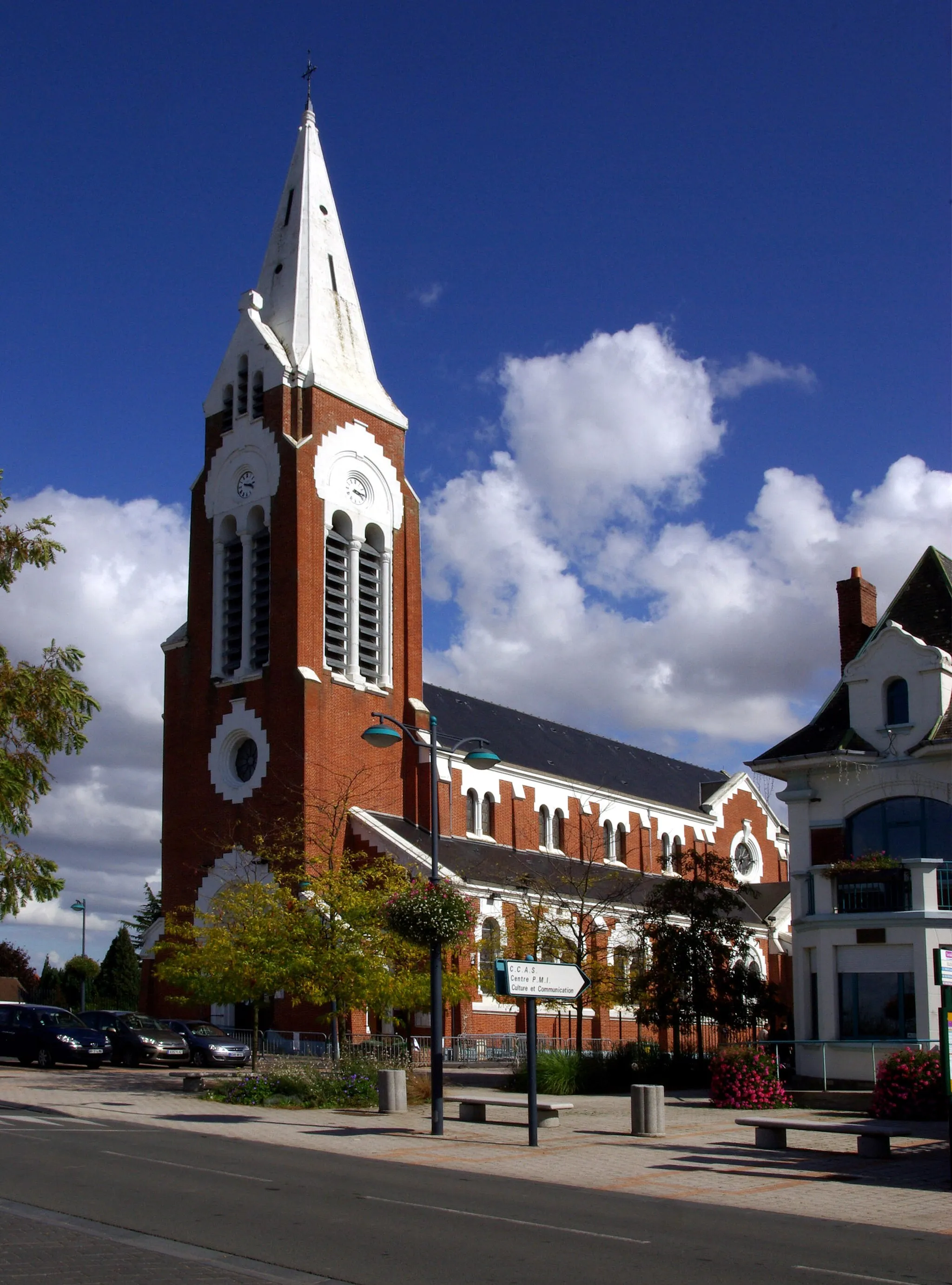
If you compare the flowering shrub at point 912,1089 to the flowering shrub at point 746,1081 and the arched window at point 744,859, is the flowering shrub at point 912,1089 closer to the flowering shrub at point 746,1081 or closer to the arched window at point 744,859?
the flowering shrub at point 746,1081

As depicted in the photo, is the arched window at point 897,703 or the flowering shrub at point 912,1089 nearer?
the flowering shrub at point 912,1089

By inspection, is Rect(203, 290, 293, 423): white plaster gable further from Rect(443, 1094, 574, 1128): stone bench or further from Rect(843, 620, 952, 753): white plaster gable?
Rect(443, 1094, 574, 1128): stone bench

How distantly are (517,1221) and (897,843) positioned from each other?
742 inches

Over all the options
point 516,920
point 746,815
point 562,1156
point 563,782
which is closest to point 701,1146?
point 562,1156

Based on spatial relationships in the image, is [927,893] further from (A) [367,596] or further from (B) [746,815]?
(B) [746,815]

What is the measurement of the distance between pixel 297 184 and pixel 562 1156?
3959 centimetres

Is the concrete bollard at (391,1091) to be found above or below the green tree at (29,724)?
below

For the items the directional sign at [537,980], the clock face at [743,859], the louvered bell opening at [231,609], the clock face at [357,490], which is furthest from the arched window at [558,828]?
the directional sign at [537,980]

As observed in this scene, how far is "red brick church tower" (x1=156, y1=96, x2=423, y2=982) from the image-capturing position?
133 feet

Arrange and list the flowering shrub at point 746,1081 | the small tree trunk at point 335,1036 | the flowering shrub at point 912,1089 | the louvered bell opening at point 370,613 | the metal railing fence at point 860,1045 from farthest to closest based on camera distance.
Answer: the louvered bell opening at point 370,613
the small tree trunk at point 335,1036
the flowering shrub at point 746,1081
the metal railing fence at point 860,1045
the flowering shrub at point 912,1089

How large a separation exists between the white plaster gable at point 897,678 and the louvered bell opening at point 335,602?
17.6 metres

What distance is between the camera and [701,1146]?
18.7 meters

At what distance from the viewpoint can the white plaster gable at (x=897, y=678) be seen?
28.5 meters

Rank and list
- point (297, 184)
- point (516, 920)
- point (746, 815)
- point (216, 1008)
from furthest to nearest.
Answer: point (746, 815), point (297, 184), point (216, 1008), point (516, 920)
